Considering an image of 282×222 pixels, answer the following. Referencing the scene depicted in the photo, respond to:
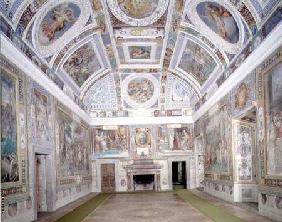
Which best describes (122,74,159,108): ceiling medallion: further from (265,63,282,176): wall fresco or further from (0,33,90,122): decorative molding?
(265,63,282,176): wall fresco

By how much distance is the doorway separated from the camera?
16391 mm

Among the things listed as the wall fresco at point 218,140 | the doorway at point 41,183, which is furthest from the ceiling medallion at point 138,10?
the doorway at point 41,183

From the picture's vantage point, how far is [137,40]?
19.9 metres

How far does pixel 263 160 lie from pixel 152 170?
1588 cm

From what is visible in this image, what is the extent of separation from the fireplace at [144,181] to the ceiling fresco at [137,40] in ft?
22.7

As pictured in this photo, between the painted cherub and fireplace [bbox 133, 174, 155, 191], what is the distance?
53.4ft

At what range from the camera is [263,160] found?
12664mm

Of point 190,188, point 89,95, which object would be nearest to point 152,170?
point 190,188

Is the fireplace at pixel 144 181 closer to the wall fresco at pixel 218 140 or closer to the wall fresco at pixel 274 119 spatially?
the wall fresco at pixel 218 140

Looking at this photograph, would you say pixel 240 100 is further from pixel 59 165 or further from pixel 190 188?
pixel 190 188

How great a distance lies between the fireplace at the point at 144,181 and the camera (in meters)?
29.0

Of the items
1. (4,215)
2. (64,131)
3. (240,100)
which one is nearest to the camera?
(4,215)

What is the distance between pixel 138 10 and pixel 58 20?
369 cm

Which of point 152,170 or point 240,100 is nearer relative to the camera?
point 240,100
